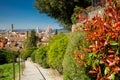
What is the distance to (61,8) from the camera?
27.2 m

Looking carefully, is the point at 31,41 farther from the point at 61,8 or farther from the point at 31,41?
the point at 61,8

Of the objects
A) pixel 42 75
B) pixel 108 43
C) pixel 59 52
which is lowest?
pixel 42 75

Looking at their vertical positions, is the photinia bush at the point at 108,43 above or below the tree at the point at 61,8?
below

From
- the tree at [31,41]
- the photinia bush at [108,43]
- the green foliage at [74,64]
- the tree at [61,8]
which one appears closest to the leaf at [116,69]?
the photinia bush at [108,43]

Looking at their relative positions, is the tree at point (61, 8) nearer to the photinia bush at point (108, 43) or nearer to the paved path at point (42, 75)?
the paved path at point (42, 75)

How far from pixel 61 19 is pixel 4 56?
28.1 meters

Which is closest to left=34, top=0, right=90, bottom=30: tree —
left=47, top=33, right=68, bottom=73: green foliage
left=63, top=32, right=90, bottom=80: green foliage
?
left=47, top=33, right=68, bottom=73: green foliage

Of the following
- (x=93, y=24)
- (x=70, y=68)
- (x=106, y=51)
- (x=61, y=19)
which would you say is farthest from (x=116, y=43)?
(x=61, y=19)

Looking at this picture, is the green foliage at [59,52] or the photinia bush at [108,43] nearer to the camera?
the photinia bush at [108,43]

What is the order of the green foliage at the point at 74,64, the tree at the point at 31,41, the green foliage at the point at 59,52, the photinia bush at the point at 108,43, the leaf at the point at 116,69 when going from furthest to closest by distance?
the tree at the point at 31,41
the green foliage at the point at 59,52
the green foliage at the point at 74,64
the photinia bush at the point at 108,43
the leaf at the point at 116,69

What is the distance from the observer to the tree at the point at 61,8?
26.8 m

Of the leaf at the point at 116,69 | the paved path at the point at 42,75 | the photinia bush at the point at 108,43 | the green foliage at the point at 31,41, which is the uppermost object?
the photinia bush at the point at 108,43

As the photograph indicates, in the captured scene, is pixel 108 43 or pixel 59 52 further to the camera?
pixel 59 52

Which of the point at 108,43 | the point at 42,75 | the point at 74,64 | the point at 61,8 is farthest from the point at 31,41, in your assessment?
the point at 108,43
